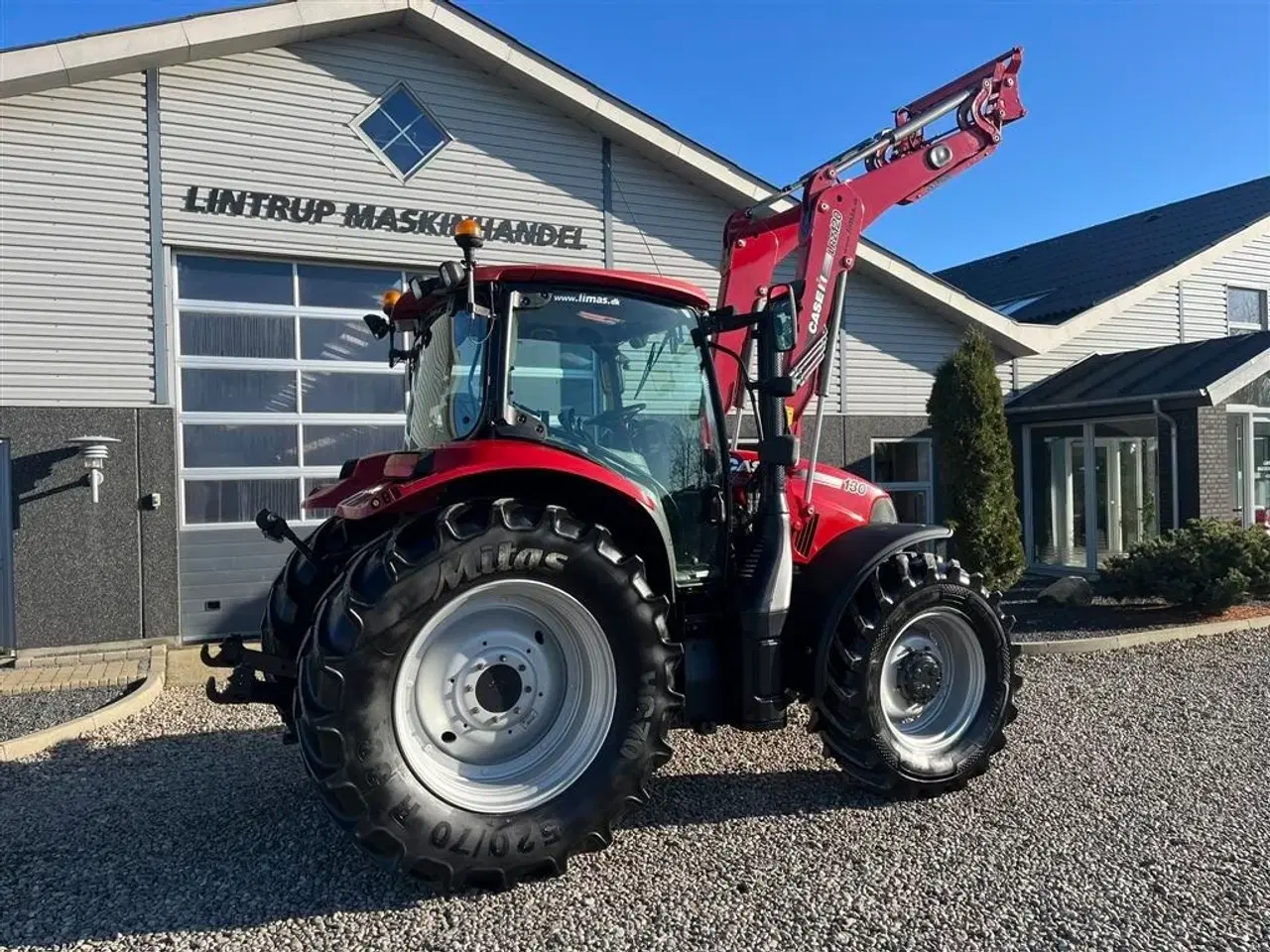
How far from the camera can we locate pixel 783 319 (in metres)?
4.26

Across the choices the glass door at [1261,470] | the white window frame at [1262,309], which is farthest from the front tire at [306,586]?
the white window frame at [1262,309]

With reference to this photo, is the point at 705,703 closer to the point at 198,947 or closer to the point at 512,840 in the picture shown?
the point at 512,840

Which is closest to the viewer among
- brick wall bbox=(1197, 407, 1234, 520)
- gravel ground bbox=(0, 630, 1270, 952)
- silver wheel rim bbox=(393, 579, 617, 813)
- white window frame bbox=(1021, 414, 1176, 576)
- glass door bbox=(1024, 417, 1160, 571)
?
gravel ground bbox=(0, 630, 1270, 952)

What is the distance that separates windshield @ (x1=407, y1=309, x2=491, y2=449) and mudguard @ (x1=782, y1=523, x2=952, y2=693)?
1.79 metres

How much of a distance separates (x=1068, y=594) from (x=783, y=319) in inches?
305

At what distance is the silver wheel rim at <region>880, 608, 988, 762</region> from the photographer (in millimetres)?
4660

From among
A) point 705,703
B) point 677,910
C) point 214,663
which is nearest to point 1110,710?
point 705,703

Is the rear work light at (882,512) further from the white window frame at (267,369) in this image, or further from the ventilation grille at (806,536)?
the white window frame at (267,369)

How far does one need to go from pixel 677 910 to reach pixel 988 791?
200 cm

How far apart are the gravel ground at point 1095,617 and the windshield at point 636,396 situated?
532 centimetres

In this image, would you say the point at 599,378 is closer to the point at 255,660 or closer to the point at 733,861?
the point at 255,660


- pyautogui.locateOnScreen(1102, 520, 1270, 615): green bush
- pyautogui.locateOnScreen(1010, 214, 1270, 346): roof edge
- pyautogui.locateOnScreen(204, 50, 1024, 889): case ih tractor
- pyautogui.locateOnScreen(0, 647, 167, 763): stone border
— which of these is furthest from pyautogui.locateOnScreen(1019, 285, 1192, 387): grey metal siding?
pyautogui.locateOnScreen(0, 647, 167, 763): stone border

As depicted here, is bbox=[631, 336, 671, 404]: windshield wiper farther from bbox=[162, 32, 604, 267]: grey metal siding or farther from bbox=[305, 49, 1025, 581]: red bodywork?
bbox=[162, 32, 604, 267]: grey metal siding

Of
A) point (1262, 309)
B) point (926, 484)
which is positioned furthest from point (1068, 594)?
point (1262, 309)
